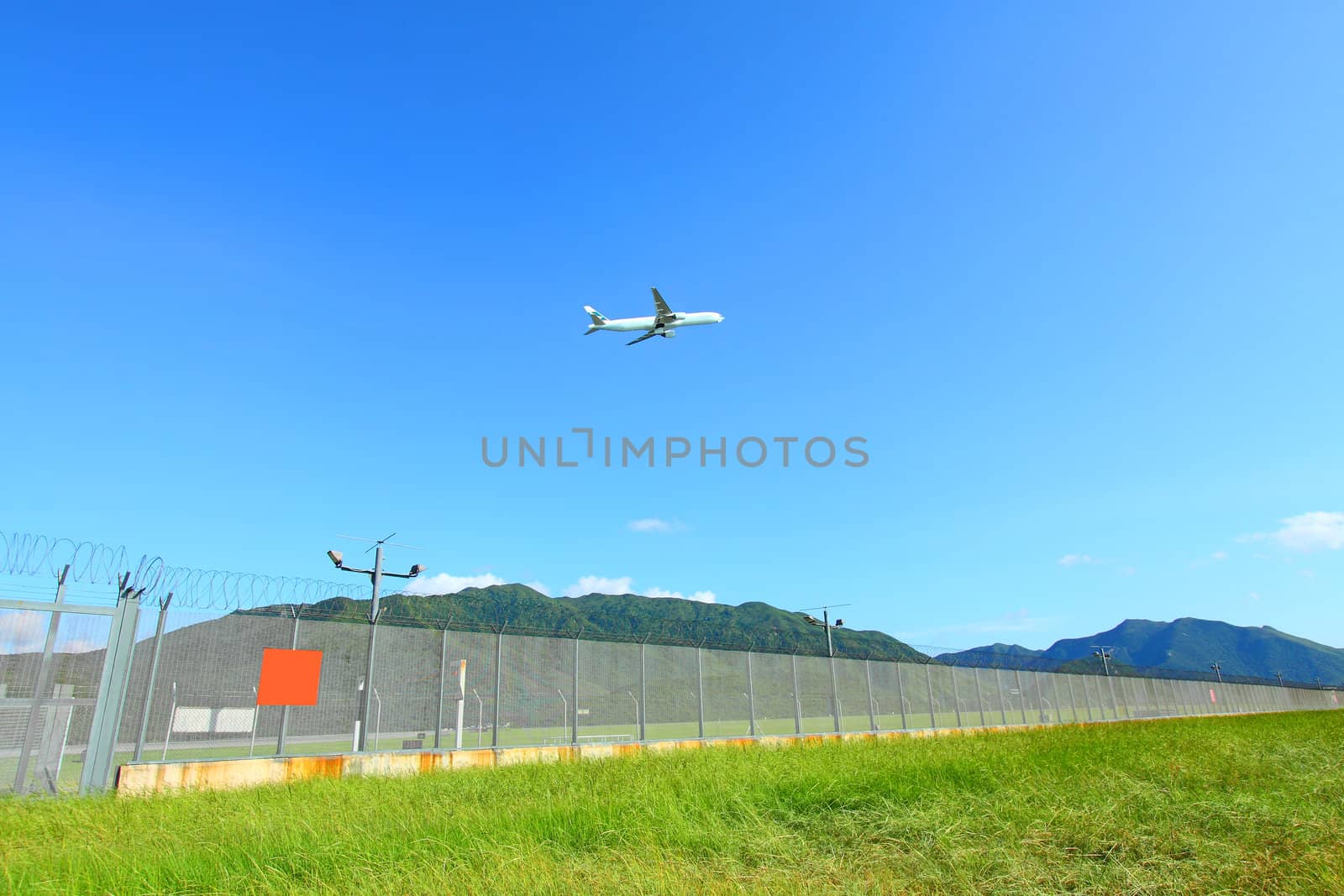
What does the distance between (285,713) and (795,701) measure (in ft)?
42.4

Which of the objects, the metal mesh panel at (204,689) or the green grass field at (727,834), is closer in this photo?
the green grass field at (727,834)

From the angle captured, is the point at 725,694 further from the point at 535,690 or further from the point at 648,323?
the point at 648,323

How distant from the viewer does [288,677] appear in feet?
39.8

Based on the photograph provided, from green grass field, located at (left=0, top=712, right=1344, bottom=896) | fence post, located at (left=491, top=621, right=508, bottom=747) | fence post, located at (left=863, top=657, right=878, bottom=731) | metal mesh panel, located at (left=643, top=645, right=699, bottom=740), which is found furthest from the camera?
fence post, located at (left=863, top=657, right=878, bottom=731)

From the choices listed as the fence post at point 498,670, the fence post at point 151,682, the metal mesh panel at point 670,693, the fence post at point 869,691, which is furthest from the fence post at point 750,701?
the fence post at point 151,682

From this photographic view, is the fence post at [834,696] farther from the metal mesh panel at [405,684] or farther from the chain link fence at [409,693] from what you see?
the metal mesh panel at [405,684]

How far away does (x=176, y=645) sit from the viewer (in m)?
11.1

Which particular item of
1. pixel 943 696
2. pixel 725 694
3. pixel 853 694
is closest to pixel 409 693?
pixel 725 694

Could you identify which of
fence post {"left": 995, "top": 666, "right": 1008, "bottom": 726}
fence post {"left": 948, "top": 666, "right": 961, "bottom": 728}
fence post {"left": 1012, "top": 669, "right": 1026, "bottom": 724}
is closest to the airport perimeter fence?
fence post {"left": 948, "top": 666, "right": 961, "bottom": 728}

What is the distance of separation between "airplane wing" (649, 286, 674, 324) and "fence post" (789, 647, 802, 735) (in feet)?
51.2

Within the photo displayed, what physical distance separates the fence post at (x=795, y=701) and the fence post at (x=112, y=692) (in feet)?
47.4

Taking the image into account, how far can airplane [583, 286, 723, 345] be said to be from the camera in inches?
1236

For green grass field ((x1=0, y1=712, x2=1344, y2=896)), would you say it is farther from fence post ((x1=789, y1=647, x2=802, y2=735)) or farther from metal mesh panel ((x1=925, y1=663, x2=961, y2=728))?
metal mesh panel ((x1=925, y1=663, x2=961, y2=728))

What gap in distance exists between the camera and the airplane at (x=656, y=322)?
103ft
